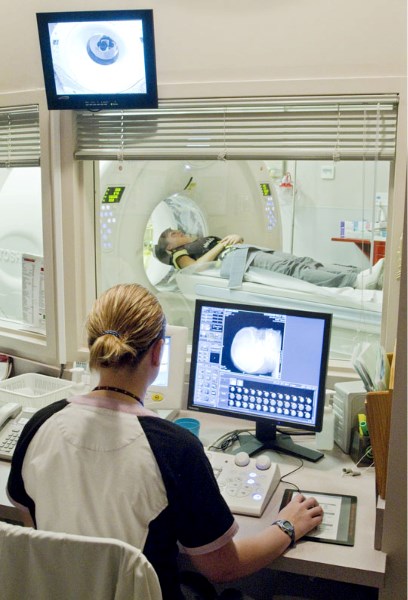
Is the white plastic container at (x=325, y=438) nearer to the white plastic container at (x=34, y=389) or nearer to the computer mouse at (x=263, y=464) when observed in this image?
the computer mouse at (x=263, y=464)

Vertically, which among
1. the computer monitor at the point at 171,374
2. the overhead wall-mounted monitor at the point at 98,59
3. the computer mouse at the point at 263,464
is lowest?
the computer mouse at the point at 263,464

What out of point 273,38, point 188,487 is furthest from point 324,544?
point 273,38

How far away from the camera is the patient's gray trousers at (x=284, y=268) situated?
11.1 ft

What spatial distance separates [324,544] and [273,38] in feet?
5.38

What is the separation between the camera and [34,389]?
2615 mm

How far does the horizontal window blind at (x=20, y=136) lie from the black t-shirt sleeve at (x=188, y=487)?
167 centimetres

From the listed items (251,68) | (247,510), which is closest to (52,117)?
(251,68)

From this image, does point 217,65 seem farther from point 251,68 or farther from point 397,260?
point 397,260

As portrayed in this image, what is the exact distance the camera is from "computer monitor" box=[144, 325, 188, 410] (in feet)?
7.46

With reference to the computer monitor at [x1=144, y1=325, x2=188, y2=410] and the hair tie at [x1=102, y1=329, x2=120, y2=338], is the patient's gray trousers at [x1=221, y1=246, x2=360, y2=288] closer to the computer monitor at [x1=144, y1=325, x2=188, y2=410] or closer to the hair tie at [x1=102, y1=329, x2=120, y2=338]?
the computer monitor at [x1=144, y1=325, x2=188, y2=410]

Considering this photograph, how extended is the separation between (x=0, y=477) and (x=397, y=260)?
1448 mm

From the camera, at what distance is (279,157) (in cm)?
229

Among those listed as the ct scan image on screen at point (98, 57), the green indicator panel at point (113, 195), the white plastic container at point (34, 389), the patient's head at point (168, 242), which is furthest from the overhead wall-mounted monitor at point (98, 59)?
the patient's head at point (168, 242)

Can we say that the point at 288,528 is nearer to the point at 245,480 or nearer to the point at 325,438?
the point at 245,480
